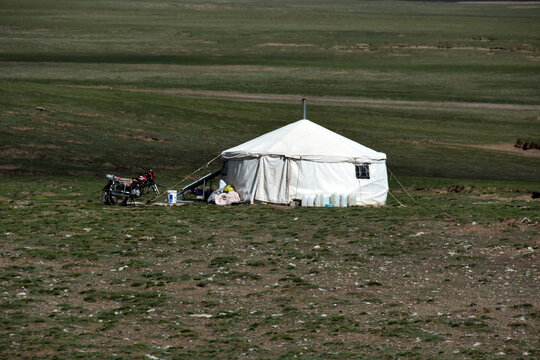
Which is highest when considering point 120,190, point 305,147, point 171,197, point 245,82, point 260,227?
point 245,82

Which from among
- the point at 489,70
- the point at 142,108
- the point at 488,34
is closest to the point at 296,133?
the point at 142,108

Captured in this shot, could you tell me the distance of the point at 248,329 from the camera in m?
17.1

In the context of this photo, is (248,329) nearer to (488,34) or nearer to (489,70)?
(489,70)

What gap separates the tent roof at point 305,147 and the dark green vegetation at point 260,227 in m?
2.24

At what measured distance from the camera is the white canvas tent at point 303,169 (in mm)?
33938

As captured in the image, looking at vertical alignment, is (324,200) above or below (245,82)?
below

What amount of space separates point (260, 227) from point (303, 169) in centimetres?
623

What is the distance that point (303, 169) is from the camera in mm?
33906

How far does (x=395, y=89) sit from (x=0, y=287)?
67579 millimetres

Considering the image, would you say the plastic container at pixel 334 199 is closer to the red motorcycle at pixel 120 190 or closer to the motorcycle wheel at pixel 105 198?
the red motorcycle at pixel 120 190

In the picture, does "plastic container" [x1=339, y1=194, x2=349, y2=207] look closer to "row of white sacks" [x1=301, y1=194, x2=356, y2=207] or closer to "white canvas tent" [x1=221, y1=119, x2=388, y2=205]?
"row of white sacks" [x1=301, y1=194, x2=356, y2=207]

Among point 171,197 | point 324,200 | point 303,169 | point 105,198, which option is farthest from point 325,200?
point 105,198

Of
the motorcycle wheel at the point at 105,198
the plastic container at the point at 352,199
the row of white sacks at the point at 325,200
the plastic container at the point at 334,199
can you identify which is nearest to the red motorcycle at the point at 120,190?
the motorcycle wheel at the point at 105,198

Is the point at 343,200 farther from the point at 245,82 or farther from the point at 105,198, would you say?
the point at 245,82
